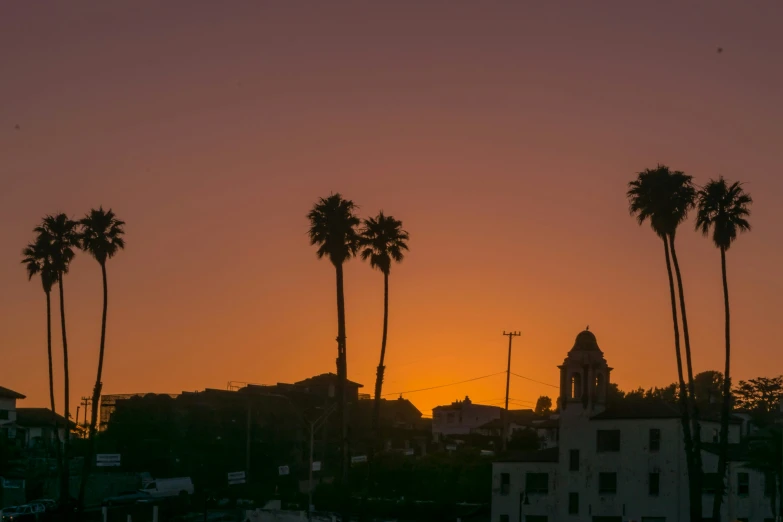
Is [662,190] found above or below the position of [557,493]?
above

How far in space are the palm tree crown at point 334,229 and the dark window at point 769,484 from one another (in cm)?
3234

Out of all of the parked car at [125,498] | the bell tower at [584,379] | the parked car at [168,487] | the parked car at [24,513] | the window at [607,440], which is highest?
the bell tower at [584,379]

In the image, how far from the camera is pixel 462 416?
7244 inches

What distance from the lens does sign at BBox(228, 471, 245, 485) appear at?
110 m

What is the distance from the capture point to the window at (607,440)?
87.5 m

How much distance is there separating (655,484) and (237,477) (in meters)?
42.8

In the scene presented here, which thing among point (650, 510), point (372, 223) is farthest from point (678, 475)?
point (372, 223)

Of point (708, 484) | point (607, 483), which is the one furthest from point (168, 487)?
point (708, 484)

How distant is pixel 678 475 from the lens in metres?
84.0

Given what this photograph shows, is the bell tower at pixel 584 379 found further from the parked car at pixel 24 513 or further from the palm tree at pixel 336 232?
the parked car at pixel 24 513

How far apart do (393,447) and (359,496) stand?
38407 mm

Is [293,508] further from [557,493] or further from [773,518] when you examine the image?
[773,518]

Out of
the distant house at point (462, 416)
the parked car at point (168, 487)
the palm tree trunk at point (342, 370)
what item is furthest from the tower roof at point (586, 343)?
the distant house at point (462, 416)

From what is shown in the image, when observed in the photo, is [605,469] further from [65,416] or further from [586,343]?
[65,416]
